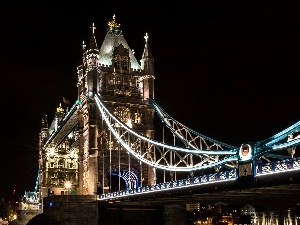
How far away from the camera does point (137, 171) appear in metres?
65.4

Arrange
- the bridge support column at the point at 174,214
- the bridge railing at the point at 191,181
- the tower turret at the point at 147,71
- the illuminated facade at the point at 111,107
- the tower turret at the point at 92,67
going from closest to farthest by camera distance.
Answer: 1. the bridge railing at the point at 191,181
2. the bridge support column at the point at 174,214
3. the illuminated facade at the point at 111,107
4. the tower turret at the point at 92,67
5. the tower turret at the point at 147,71

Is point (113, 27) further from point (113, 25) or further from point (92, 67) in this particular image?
point (92, 67)

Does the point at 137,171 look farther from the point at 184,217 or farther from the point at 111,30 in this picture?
the point at 111,30

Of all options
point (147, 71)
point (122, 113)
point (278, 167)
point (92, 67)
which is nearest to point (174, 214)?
point (122, 113)

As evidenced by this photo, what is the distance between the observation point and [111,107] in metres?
65.8

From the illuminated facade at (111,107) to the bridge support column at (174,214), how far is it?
579cm

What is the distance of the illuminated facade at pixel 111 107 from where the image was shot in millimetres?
64062

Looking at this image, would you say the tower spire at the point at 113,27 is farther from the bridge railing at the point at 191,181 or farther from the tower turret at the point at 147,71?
the bridge railing at the point at 191,181

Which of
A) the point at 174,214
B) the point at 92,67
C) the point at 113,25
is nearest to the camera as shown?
the point at 174,214

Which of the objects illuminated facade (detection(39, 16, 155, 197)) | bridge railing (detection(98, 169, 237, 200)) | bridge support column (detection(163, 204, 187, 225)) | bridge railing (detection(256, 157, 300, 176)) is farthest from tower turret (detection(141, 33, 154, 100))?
bridge railing (detection(256, 157, 300, 176))

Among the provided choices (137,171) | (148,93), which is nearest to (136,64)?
(148,93)

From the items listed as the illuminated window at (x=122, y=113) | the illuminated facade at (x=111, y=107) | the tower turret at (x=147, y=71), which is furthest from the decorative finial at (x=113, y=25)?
the illuminated window at (x=122, y=113)

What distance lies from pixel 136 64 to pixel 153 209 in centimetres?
1895

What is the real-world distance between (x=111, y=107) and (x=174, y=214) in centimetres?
1406
